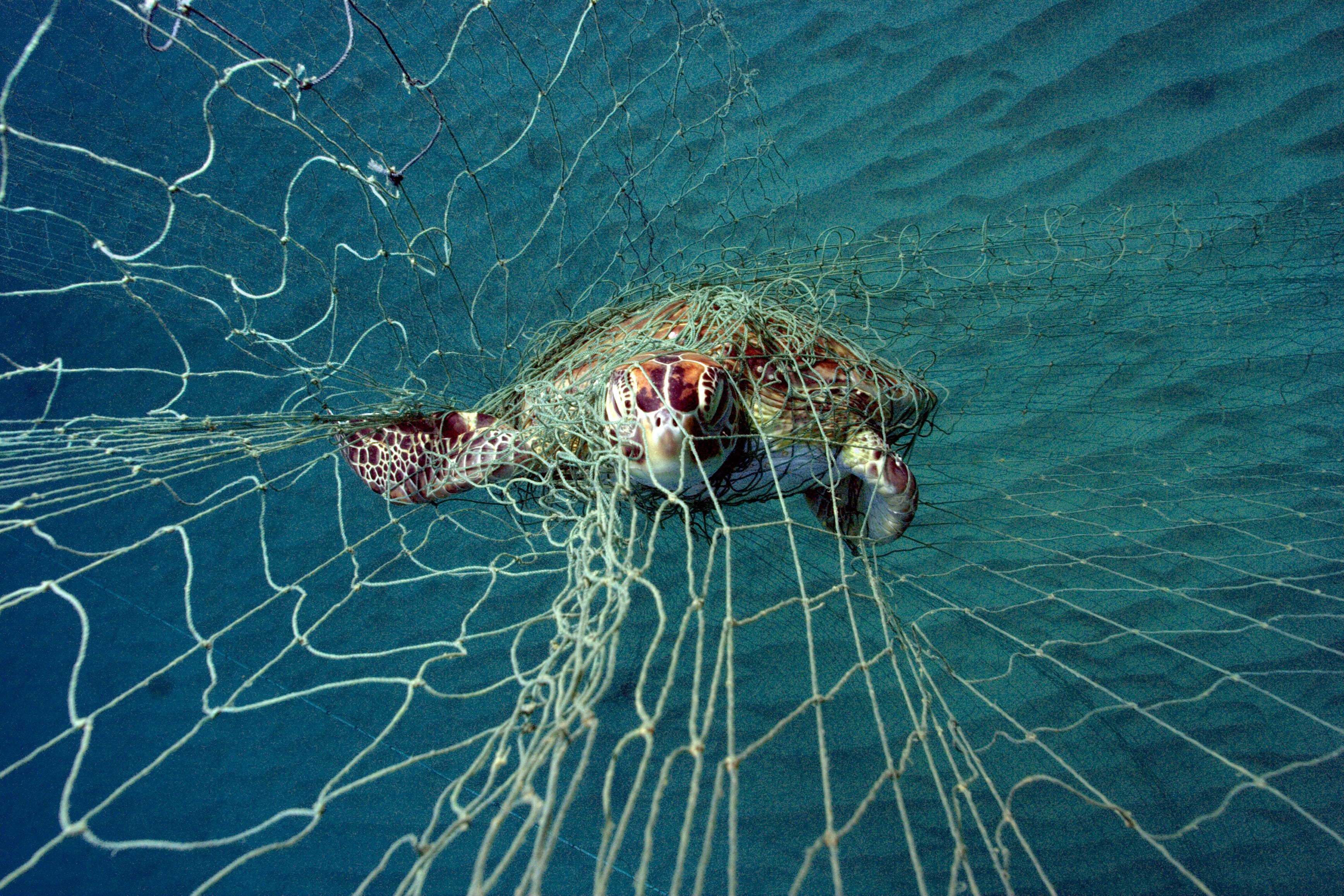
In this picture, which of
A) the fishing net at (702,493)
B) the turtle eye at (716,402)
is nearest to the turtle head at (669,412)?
the turtle eye at (716,402)

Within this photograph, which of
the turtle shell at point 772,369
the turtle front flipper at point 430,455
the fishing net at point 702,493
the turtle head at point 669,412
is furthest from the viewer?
the fishing net at point 702,493

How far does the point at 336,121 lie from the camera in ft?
9.52

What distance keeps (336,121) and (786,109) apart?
1.76 m

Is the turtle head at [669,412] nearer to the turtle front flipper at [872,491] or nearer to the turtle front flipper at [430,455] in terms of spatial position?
the turtle front flipper at [872,491]

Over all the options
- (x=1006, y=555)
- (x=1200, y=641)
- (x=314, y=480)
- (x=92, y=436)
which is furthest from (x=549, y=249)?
(x=1200, y=641)

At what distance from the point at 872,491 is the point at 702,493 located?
35cm

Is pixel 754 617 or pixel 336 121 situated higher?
pixel 336 121

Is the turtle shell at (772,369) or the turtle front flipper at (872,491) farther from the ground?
the turtle shell at (772,369)

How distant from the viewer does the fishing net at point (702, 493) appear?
2.09m

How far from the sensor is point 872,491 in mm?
1496

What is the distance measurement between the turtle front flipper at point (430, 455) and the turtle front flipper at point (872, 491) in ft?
2.29

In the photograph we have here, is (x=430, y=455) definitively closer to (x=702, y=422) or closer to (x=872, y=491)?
(x=702, y=422)

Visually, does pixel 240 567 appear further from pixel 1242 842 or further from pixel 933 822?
pixel 1242 842

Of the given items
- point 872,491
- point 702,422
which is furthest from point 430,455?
point 872,491
